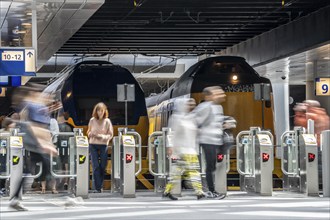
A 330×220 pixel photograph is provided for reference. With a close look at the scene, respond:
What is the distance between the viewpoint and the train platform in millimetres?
13809

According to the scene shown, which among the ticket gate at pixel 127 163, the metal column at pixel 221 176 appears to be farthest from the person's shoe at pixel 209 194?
the ticket gate at pixel 127 163

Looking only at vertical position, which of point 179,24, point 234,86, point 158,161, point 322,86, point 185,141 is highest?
point 179,24

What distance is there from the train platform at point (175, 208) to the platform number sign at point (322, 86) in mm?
16395

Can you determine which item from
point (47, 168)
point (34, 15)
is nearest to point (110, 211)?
point (47, 168)

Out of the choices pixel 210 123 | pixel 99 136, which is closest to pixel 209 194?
pixel 210 123

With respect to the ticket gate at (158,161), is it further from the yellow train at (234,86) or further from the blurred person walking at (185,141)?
the yellow train at (234,86)

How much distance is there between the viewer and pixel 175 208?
1547 cm

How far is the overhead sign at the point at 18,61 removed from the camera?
25312 mm

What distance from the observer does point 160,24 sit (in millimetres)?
31484

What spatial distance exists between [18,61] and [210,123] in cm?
974

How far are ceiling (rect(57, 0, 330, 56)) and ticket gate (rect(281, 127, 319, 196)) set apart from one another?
7.04 m

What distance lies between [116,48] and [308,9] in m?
13.4

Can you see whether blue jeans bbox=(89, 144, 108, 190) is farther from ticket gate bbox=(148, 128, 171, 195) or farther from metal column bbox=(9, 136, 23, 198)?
metal column bbox=(9, 136, 23, 198)

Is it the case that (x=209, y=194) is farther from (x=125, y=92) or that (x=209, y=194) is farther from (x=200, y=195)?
(x=125, y=92)
